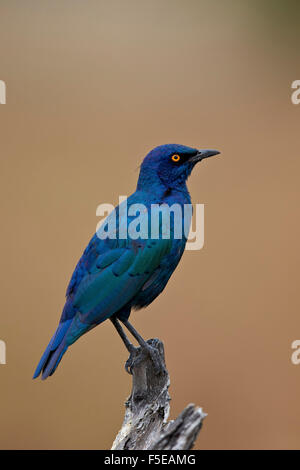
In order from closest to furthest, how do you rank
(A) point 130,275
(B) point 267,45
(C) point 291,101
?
(A) point 130,275
(C) point 291,101
(B) point 267,45

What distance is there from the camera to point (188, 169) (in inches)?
142

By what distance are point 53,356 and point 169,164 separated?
1.28 m

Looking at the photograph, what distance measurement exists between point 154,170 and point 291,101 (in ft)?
15.7

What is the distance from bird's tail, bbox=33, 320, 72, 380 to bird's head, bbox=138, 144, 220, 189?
1.01 m

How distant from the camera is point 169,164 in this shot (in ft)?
11.7

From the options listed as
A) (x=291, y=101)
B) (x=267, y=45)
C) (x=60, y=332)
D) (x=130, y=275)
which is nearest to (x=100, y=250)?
(x=130, y=275)

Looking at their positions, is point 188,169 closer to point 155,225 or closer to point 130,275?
point 155,225

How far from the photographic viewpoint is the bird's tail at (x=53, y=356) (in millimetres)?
2990
